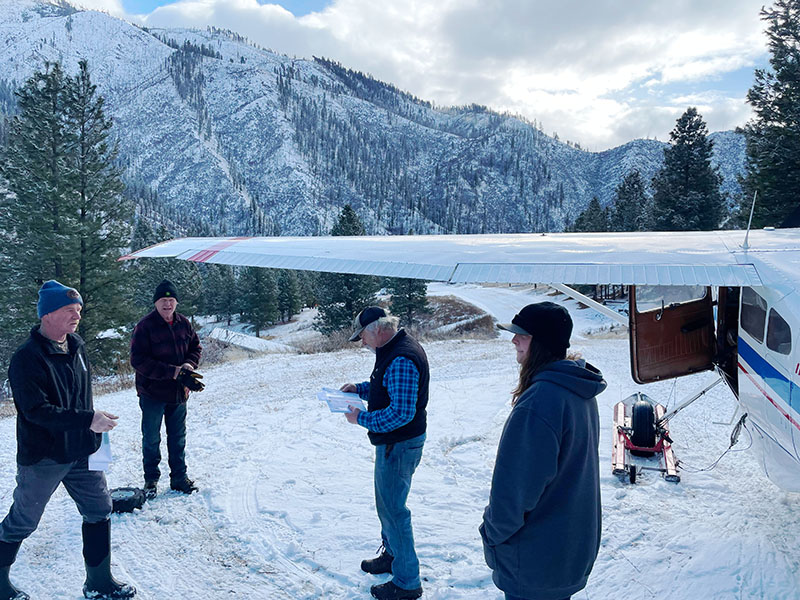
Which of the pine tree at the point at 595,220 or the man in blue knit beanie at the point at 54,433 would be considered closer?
the man in blue knit beanie at the point at 54,433

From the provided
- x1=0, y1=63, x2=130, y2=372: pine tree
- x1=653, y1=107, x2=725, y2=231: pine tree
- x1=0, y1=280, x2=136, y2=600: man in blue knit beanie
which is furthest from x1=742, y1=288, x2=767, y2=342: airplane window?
x1=653, y1=107, x2=725, y2=231: pine tree

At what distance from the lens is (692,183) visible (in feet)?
94.0

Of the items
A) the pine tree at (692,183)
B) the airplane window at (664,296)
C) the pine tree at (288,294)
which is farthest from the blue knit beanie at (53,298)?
the pine tree at (288,294)

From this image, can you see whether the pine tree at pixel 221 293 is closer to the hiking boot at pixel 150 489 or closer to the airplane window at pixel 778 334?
the hiking boot at pixel 150 489

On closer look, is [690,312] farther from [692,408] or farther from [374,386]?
[374,386]

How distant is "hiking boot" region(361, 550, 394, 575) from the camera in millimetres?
3949

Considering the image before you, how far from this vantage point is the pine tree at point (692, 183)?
92.9 feet

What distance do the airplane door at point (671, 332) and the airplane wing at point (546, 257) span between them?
76 centimetres

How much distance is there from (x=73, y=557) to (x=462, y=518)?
11.5ft

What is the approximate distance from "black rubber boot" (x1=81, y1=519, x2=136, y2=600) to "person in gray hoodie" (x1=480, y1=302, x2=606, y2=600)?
2.98 m

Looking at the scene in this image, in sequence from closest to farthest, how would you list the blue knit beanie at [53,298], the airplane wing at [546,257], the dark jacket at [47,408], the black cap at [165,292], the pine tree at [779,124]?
1. the dark jacket at [47,408]
2. the blue knit beanie at [53,298]
3. the airplane wing at [546,257]
4. the black cap at [165,292]
5. the pine tree at [779,124]

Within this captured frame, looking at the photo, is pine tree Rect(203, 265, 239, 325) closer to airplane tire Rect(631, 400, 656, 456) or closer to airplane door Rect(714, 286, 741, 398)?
airplane tire Rect(631, 400, 656, 456)

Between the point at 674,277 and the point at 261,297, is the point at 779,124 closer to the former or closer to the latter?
the point at 674,277

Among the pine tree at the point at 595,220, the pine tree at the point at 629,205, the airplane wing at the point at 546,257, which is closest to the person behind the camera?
the airplane wing at the point at 546,257
